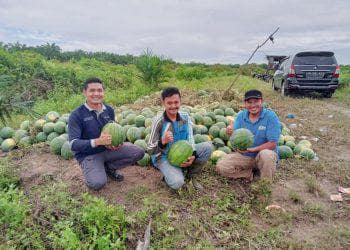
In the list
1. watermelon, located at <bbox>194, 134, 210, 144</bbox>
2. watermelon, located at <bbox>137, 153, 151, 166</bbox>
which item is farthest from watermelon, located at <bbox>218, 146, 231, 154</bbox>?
watermelon, located at <bbox>137, 153, 151, 166</bbox>

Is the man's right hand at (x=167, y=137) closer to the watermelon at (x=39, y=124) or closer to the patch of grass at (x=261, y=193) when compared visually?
the patch of grass at (x=261, y=193)

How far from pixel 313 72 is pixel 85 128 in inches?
466

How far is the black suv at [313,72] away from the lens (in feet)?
47.9

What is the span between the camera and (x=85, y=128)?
489 centimetres

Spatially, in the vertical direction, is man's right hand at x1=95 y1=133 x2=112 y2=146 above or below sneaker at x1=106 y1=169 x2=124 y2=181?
above

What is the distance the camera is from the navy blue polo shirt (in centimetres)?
468

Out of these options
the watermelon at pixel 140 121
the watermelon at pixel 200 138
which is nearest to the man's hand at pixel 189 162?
the watermelon at pixel 200 138

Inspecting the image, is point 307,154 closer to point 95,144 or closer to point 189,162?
point 189,162

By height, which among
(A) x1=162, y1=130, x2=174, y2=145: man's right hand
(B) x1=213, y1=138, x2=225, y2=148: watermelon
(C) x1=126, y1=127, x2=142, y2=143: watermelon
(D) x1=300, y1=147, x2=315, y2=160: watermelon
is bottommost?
(D) x1=300, y1=147, x2=315, y2=160: watermelon

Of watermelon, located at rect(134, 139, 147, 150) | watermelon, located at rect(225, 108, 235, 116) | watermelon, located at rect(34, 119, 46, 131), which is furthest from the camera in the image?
watermelon, located at rect(225, 108, 235, 116)

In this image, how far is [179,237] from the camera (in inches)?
158

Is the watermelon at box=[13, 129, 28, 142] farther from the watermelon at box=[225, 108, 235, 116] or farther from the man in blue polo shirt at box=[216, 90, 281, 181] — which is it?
the watermelon at box=[225, 108, 235, 116]

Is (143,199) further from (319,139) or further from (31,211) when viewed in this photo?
(319,139)

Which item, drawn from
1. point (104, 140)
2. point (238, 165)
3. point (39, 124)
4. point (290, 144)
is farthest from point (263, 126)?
point (39, 124)
